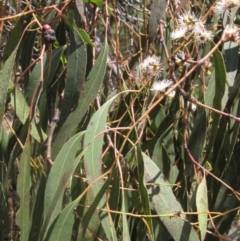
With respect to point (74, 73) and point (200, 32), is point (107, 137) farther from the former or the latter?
point (200, 32)

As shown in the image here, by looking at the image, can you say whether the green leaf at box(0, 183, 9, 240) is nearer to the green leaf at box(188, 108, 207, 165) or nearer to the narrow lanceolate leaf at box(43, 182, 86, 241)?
the narrow lanceolate leaf at box(43, 182, 86, 241)

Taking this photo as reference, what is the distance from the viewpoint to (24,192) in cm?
133

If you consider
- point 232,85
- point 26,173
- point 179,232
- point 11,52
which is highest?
point 11,52

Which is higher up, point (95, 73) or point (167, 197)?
point (95, 73)

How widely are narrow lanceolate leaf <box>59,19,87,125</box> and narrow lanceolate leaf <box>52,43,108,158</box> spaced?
0.01 metres

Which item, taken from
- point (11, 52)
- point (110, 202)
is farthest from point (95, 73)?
A: point (110, 202)

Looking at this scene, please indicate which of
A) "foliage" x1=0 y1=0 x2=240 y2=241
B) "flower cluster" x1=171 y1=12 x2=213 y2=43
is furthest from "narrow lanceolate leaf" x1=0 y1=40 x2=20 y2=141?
"flower cluster" x1=171 y1=12 x2=213 y2=43

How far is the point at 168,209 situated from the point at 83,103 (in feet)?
0.97

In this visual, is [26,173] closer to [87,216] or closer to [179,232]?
[87,216]

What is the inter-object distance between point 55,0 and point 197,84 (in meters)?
0.44

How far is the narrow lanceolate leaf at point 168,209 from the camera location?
4.27ft

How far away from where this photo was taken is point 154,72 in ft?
4.63

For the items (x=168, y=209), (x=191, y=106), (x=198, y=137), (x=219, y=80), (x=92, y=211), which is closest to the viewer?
(x=92, y=211)

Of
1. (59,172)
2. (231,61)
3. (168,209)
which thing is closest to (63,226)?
(59,172)
